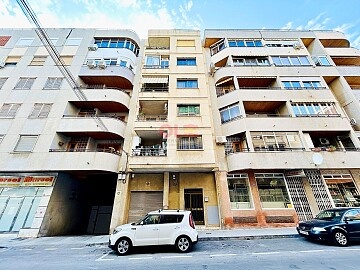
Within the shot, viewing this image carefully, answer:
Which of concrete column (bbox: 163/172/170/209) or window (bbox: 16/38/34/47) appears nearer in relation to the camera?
concrete column (bbox: 163/172/170/209)

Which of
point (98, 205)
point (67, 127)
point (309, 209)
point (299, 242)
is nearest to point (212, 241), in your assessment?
point (299, 242)

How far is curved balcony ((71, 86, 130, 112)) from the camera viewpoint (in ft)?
50.1

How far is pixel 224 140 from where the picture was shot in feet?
46.4

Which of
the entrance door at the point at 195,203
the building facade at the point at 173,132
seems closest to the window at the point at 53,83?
the building facade at the point at 173,132

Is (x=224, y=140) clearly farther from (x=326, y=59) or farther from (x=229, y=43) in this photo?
(x=326, y=59)

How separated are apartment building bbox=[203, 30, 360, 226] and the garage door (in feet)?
16.1

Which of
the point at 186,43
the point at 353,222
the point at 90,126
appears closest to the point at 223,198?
the point at 353,222

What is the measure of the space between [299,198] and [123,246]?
1262cm

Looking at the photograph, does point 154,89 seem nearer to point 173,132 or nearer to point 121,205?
point 173,132

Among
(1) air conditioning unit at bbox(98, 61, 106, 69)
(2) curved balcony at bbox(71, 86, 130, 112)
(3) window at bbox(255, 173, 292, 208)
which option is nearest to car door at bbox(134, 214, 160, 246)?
(3) window at bbox(255, 173, 292, 208)

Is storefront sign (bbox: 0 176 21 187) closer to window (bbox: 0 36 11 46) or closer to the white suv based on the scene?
the white suv

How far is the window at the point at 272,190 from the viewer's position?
12867mm

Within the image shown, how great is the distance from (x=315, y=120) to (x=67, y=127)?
2033 cm

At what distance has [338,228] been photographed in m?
7.80
